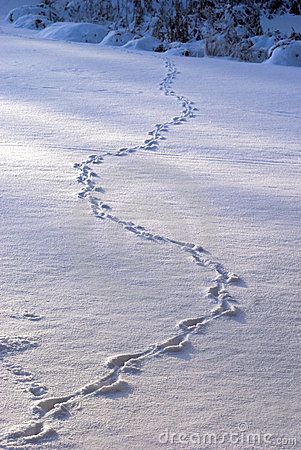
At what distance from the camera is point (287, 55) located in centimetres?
692

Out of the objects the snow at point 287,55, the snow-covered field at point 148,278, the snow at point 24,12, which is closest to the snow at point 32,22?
the snow at point 24,12

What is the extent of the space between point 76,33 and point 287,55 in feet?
7.39

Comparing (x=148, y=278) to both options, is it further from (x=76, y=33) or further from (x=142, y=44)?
(x=76, y=33)

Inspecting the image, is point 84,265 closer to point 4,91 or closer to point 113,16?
point 4,91

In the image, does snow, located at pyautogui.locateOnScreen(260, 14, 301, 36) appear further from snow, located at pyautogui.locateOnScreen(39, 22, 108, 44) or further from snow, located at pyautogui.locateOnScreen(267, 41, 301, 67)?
snow, located at pyautogui.locateOnScreen(267, 41, 301, 67)

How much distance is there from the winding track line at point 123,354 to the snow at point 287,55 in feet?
13.2

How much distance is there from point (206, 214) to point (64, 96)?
2278mm

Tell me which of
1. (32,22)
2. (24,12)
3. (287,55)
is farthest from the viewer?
(24,12)

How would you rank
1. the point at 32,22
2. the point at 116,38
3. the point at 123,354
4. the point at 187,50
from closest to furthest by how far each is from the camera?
the point at 123,354 < the point at 187,50 < the point at 116,38 < the point at 32,22

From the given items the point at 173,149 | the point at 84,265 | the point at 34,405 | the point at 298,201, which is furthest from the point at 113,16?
the point at 34,405

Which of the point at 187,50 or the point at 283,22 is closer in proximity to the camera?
the point at 187,50

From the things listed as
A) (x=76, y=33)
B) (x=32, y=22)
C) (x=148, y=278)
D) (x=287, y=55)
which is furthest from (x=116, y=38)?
(x=148, y=278)

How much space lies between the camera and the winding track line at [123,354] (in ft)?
4.84

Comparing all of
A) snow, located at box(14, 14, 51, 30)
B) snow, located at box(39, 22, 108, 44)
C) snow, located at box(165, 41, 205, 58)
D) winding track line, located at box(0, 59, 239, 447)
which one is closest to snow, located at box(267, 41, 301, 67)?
snow, located at box(165, 41, 205, 58)
